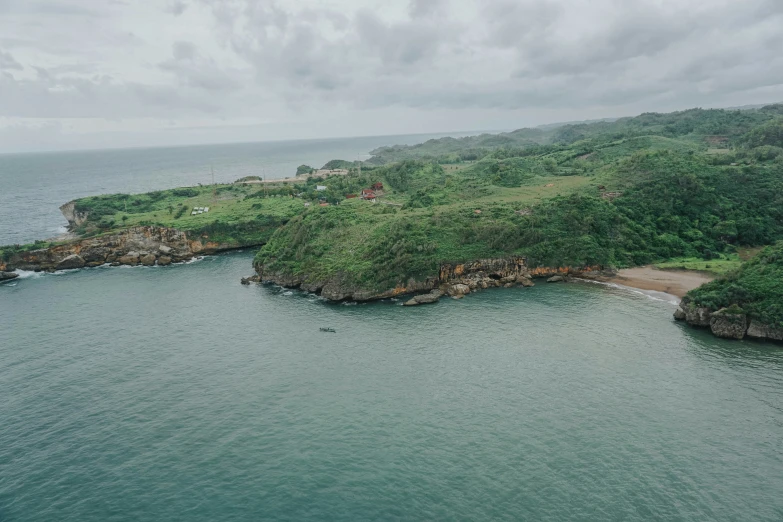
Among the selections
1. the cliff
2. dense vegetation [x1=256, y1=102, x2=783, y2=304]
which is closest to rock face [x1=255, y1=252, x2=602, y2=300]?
dense vegetation [x1=256, y1=102, x2=783, y2=304]

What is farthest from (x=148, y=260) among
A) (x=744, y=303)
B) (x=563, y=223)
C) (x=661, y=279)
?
(x=744, y=303)

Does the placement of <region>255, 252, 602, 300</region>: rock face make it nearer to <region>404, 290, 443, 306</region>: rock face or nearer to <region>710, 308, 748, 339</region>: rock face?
<region>404, 290, 443, 306</region>: rock face

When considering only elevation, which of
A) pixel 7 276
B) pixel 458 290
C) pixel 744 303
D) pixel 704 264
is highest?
pixel 704 264

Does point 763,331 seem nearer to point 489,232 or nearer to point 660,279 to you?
point 660,279

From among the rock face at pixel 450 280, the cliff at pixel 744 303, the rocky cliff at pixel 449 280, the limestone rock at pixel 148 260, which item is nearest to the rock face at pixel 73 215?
the limestone rock at pixel 148 260

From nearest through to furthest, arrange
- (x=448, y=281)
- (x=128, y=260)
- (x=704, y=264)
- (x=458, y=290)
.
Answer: (x=458, y=290), (x=448, y=281), (x=704, y=264), (x=128, y=260)

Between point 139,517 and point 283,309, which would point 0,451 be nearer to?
point 139,517
